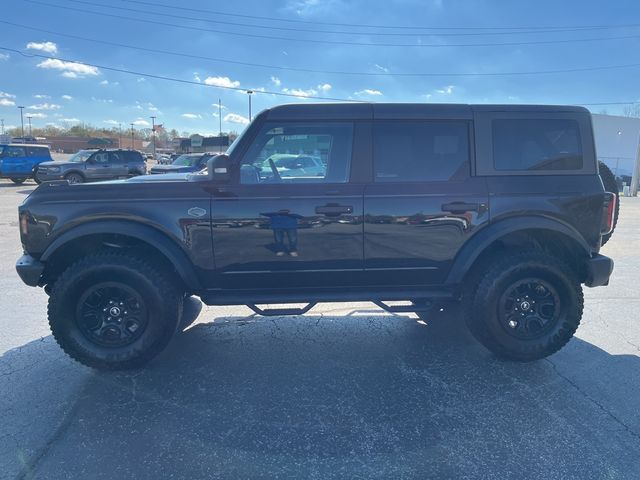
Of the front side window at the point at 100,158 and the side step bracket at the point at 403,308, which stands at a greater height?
the front side window at the point at 100,158

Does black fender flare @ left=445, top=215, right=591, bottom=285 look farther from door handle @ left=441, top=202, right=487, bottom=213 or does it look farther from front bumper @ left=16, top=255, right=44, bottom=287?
front bumper @ left=16, top=255, right=44, bottom=287

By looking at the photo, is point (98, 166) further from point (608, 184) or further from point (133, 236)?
point (608, 184)

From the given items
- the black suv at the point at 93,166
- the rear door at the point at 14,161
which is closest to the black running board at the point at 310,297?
the black suv at the point at 93,166

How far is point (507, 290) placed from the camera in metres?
3.61

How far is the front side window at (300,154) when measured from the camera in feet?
11.6

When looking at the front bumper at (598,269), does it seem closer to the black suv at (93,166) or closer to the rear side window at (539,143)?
the rear side window at (539,143)

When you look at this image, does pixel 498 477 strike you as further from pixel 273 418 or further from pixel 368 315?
pixel 368 315

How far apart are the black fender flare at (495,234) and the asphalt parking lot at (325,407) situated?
0.84m

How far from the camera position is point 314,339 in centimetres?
423

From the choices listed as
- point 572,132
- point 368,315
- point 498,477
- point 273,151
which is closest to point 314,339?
point 368,315

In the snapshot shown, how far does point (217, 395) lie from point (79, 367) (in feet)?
4.34

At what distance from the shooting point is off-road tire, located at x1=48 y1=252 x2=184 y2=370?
3.38 m

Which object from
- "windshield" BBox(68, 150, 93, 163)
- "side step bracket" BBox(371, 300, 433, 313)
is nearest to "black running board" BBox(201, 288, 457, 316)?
"side step bracket" BBox(371, 300, 433, 313)

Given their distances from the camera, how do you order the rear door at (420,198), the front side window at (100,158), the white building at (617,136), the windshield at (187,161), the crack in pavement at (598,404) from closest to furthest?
the crack in pavement at (598,404) < the rear door at (420,198) < the windshield at (187,161) < the front side window at (100,158) < the white building at (617,136)
